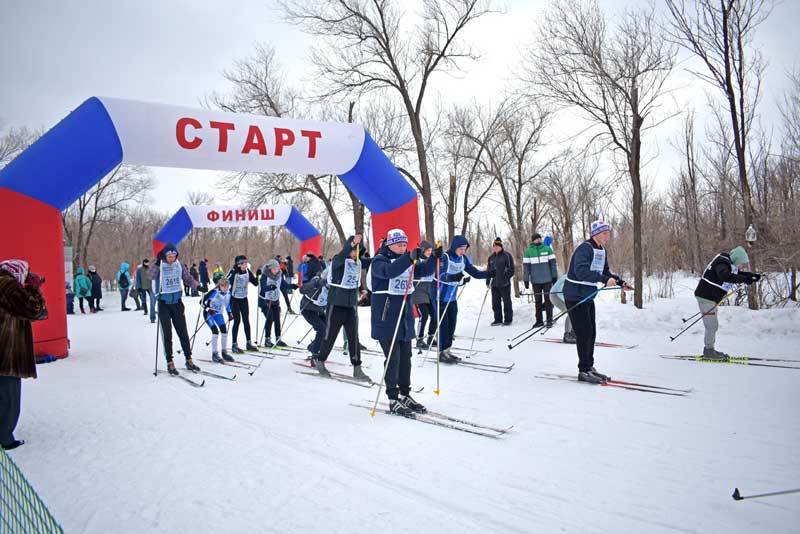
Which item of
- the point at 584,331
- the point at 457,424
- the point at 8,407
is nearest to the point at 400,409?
the point at 457,424

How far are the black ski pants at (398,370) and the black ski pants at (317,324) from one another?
3.16 metres

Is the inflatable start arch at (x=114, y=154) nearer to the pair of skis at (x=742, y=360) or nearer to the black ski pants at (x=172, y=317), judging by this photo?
the black ski pants at (x=172, y=317)

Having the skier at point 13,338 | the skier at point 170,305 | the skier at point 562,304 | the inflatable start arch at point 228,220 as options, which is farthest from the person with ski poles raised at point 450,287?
the inflatable start arch at point 228,220

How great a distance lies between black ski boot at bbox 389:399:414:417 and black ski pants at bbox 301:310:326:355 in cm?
326

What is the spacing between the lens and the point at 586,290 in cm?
636

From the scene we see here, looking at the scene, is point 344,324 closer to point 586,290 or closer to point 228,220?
point 586,290

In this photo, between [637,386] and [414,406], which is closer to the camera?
[414,406]

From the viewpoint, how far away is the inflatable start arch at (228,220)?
18641 mm

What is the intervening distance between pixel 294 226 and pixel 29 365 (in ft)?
53.2

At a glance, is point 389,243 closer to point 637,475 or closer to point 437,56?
point 637,475

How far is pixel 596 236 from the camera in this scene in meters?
6.54

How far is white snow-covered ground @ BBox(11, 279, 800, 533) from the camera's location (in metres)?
2.92

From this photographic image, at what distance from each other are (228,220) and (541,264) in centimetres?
1346

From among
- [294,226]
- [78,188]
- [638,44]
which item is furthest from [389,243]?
[294,226]
